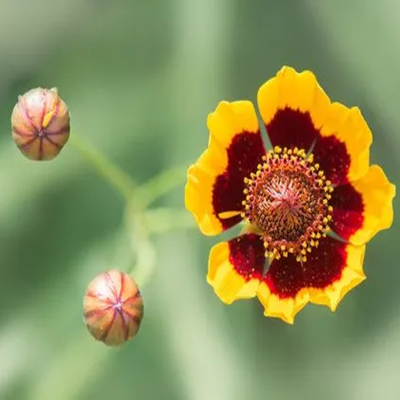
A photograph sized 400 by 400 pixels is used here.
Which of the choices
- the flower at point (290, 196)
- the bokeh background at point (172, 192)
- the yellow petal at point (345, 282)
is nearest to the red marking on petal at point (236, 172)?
the flower at point (290, 196)

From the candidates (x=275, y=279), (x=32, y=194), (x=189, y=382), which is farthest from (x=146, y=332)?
(x=275, y=279)

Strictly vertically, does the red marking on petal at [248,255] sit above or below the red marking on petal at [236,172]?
below

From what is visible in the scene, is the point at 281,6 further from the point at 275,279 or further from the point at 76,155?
the point at 275,279

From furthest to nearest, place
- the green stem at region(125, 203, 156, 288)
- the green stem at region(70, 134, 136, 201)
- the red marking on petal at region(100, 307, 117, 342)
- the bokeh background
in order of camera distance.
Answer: the bokeh background, the green stem at region(125, 203, 156, 288), the green stem at region(70, 134, 136, 201), the red marking on petal at region(100, 307, 117, 342)

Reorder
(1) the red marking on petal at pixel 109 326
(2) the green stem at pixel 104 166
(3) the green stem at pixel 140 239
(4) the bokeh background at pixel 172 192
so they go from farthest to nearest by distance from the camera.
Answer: (4) the bokeh background at pixel 172 192 → (3) the green stem at pixel 140 239 → (2) the green stem at pixel 104 166 → (1) the red marking on petal at pixel 109 326

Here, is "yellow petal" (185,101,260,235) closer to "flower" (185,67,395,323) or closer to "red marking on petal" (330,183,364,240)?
"flower" (185,67,395,323)

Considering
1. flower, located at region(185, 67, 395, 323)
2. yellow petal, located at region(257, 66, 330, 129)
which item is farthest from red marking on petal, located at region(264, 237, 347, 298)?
yellow petal, located at region(257, 66, 330, 129)

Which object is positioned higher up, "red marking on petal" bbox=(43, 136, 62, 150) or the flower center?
"red marking on petal" bbox=(43, 136, 62, 150)

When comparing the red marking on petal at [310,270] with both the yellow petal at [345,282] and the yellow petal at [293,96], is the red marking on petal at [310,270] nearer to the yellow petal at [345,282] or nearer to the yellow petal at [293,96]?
the yellow petal at [345,282]
